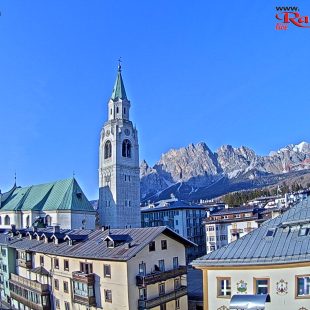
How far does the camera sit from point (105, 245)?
3703 centimetres

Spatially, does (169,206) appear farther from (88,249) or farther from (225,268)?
(225,268)

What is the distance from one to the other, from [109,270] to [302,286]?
20051mm

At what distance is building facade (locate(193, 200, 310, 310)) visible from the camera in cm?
1916

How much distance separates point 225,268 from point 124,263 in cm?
1426

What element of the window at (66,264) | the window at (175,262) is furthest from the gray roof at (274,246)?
the window at (66,264)

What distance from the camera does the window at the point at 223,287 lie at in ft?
68.7

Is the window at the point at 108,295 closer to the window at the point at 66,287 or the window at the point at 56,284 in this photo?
the window at the point at 66,287

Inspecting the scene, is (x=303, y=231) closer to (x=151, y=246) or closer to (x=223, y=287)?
(x=223, y=287)

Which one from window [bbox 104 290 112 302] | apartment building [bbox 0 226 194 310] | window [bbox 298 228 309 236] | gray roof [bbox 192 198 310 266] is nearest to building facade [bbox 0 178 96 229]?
apartment building [bbox 0 226 194 310]

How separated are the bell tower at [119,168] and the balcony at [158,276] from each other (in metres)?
63.0

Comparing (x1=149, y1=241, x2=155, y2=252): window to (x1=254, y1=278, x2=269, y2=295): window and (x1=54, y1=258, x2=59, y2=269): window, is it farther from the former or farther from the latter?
(x1=254, y1=278, x2=269, y2=295): window

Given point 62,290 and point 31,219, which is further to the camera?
point 31,219

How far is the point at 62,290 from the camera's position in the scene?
136 ft

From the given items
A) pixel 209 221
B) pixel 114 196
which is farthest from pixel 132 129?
pixel 209 221
